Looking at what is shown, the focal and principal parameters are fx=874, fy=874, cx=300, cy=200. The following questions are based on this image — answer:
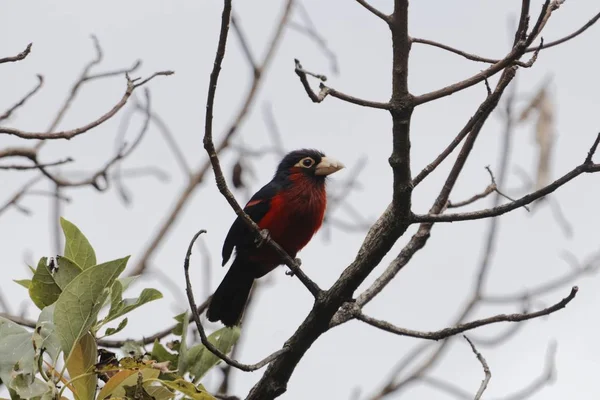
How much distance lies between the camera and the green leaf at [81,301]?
8.44ft

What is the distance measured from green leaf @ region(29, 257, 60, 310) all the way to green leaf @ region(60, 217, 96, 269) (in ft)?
0.33

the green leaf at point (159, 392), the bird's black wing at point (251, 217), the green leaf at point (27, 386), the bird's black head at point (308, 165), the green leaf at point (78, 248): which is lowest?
the green leaf at point (27, 386)

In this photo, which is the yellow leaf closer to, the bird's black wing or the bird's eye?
the bird's black wing

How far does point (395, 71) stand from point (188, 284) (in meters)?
1.06

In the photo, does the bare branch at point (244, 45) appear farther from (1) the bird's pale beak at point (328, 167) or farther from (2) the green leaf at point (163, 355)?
(2) the green leaf at point (163, 355)

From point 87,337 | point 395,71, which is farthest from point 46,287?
point 395,71

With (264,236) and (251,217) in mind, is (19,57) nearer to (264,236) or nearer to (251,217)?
(264,236)

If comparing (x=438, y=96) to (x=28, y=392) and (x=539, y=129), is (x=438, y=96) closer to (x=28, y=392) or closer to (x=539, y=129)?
(x=28, y=392)

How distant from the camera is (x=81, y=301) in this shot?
2600mm

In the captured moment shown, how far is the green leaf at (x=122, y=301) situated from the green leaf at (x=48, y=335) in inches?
8.8

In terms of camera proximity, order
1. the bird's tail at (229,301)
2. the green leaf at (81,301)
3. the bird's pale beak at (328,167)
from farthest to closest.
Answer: the bird's pale beak at (328,167)
the bird's tail at (229,301)
the green leaf at (81,301)

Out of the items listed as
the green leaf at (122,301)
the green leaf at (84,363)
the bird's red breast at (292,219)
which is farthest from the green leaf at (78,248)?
the bird's red breast at (292,219)

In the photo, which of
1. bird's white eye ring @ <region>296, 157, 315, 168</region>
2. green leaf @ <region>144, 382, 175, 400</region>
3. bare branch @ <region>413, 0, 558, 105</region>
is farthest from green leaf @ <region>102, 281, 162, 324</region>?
bird's white eye ring @ <region>296, 157, 315, 168</region>

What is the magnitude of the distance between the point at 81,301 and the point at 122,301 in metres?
0.32
